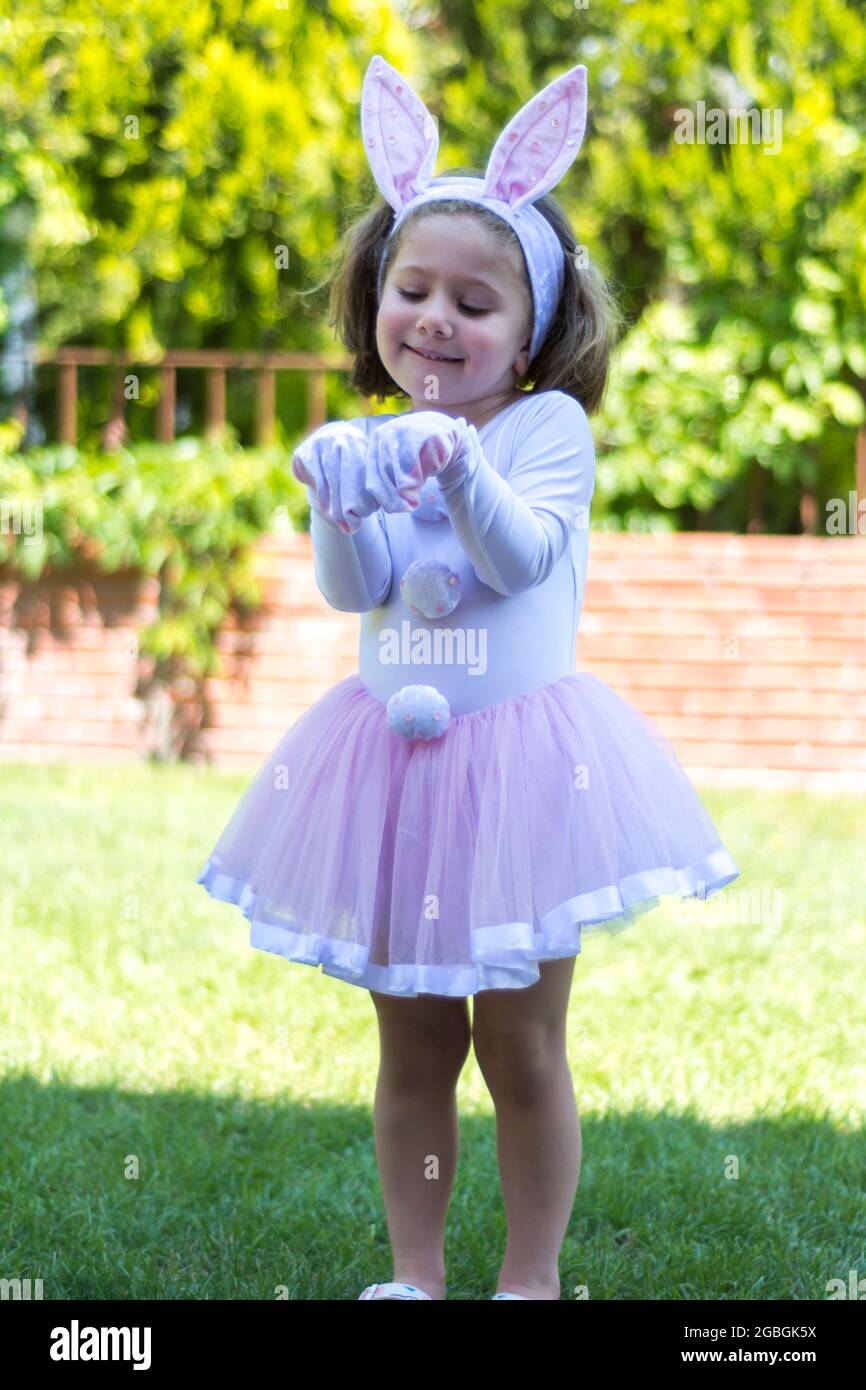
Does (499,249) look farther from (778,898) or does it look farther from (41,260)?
(41,260)

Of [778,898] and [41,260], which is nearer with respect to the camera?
[778,898]

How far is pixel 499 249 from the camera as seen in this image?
1.92 m

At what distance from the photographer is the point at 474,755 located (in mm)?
1878

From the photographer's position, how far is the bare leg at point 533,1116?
6.39 ft

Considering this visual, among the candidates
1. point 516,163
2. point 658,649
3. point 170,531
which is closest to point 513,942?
point 516,163

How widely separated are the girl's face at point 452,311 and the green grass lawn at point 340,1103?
126 centimetres

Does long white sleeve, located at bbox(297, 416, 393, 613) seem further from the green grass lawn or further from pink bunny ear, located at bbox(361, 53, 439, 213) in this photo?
the green grass lawn

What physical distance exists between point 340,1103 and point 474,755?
4.15ft

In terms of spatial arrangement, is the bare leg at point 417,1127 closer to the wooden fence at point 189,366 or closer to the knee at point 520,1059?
the knee at point 520,1059

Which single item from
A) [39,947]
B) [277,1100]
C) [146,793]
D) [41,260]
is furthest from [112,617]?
[277,1100]

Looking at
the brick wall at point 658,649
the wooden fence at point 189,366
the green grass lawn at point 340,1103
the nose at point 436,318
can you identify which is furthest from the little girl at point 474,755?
the wooden fence at point 189,366

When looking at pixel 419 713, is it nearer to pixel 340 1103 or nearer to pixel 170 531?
pixel 340 1103
